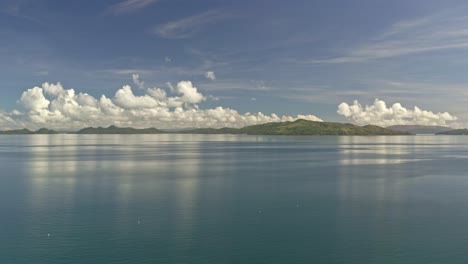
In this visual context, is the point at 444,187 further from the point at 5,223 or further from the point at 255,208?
the point at 5,223

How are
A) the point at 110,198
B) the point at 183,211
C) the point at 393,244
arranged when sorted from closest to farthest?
1. the point at 393,244
2. the point at 183,211
3. the point at 110,198

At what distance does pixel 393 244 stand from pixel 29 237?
179ft

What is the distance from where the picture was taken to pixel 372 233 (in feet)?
205

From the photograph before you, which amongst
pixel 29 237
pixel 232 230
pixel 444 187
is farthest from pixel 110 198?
pixel 444 187

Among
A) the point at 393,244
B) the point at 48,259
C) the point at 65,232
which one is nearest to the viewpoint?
the point at 48,259

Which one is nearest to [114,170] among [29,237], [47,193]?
[47,193]

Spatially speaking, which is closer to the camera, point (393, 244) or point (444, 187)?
point (393, 244)

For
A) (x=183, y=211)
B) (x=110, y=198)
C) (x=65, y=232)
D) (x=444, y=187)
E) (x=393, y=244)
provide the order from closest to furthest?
Answer: (x=393, y=244) < (x=65, y=232) < (x=183, y=211) < (x=110, y=198) < (x=444, y=187)

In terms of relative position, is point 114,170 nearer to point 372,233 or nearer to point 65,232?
point 65,232

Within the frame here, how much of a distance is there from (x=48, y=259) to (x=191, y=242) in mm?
19004

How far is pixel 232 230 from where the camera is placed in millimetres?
63812

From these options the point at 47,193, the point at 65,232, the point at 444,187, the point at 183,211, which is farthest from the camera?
the point at 444,187

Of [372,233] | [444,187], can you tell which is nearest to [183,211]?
[372,233]

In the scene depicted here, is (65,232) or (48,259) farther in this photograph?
(65,232)
